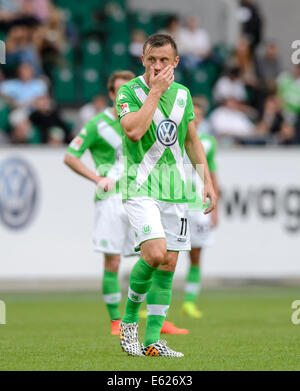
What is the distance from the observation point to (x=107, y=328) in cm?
1009

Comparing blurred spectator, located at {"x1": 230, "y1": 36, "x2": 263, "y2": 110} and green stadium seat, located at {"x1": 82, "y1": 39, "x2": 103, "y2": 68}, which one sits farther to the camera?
blurred spectator, located at {"x1": 230, "y1": 36, "x2": 263, "y2": 110}

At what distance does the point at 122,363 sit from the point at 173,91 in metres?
2.05

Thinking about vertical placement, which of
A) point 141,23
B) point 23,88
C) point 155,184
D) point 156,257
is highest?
point 141,23

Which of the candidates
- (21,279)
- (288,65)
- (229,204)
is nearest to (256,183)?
(229,204)

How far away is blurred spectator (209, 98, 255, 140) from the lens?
18.4 meters

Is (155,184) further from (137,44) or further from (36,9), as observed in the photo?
(137,44)

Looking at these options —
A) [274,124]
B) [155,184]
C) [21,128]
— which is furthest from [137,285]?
[274,124]

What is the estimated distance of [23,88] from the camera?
57.4 ft

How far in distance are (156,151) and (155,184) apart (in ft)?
0.80

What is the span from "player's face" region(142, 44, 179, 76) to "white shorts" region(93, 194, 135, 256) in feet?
9.40

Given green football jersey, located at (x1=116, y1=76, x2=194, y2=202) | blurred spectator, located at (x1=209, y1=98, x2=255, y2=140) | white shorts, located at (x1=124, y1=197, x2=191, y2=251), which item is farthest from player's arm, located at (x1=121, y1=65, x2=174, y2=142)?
blurred spectator, located at (x1=209, y1=98, x2=255, y2=140)

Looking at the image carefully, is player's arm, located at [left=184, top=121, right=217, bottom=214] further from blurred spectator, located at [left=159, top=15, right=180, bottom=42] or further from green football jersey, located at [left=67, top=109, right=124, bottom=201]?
blurred spectator, located at [left=159, top=15, right=180, bottom=42]

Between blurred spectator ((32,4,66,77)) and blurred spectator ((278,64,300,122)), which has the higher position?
blurred spectator ((32,4,66,77))
